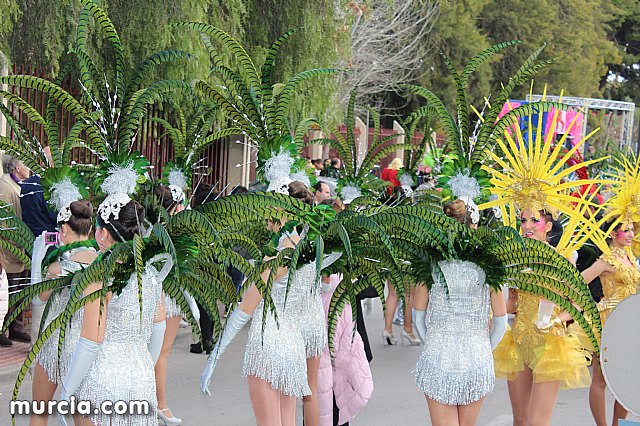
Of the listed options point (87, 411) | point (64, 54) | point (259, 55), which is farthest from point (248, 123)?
point (259, 55)

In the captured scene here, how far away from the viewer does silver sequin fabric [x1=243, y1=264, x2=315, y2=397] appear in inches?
218

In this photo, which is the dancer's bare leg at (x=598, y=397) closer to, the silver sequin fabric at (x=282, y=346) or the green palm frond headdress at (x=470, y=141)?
the green palm frond headdress at (x=470, y=141)

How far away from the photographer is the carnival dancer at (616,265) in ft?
23.6

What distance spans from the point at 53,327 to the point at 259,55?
401 inches

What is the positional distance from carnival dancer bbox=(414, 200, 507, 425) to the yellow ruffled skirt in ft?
2.68

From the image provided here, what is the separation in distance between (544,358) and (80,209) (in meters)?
2.96

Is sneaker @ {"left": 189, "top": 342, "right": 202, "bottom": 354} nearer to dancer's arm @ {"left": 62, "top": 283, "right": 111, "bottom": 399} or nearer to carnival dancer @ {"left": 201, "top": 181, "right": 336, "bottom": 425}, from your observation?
carnival dancer @ {"left": 201, "top": 181, "right": 336, "bottom": 425}

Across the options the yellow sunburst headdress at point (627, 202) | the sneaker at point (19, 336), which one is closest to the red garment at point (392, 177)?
the yellow sunburst headdress at point (627, 202)

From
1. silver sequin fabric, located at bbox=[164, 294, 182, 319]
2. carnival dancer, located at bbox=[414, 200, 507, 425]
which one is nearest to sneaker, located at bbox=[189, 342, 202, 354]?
silver sequin fabric, located at bbox=[164, 294, 182, 319]

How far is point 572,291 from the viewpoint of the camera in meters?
5.53

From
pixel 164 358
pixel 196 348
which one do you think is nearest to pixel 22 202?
pixel 196 348

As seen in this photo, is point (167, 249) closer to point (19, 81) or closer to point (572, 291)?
point (19, 81)

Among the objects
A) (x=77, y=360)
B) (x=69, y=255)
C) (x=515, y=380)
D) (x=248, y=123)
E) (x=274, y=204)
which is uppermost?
(x=248, y=123)

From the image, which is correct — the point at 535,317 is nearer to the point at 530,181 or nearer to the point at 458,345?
the point at 530,181
